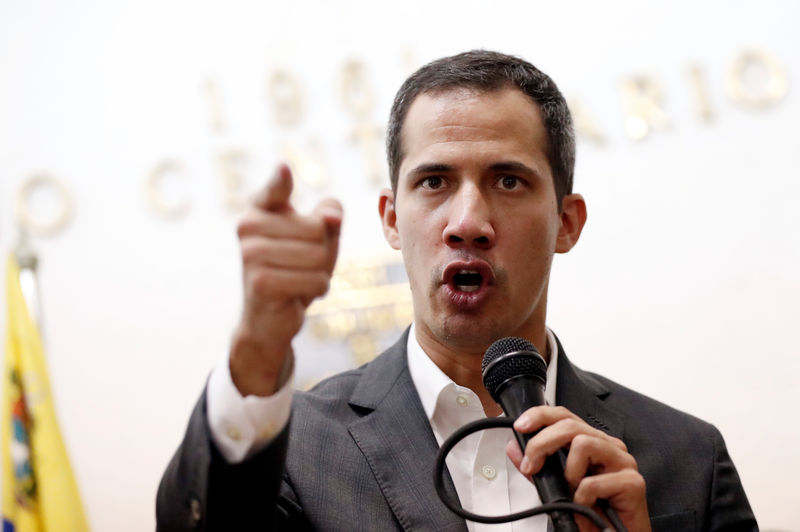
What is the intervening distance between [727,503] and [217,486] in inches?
40.7

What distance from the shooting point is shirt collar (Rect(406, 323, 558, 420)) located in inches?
64.6

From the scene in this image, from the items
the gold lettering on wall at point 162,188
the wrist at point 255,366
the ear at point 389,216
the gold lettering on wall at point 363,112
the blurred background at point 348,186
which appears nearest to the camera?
the wrist at point 255,366

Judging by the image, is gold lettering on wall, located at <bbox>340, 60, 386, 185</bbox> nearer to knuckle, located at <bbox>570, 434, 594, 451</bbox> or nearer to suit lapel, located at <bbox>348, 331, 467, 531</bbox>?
suit lapel, located at <bbox>348, 331, 467, 531</bbox>

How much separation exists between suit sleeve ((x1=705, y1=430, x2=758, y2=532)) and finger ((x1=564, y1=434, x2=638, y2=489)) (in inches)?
21.9

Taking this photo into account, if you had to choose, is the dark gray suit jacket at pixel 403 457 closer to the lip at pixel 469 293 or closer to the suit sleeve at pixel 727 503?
the suit sleeve at pixel 727 503

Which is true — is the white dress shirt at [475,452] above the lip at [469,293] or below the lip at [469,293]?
below

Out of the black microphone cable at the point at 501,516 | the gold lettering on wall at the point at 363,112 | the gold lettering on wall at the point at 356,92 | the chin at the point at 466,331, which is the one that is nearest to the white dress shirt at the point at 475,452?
the chin at the point at 466,331

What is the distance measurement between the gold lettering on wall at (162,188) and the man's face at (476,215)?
200 centimetres

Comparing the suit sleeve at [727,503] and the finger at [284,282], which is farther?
the suit sleeve at [727,503]

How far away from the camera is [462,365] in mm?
1667

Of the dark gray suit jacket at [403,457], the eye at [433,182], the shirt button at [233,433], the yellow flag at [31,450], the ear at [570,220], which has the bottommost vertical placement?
the yellow flag at [31,450]

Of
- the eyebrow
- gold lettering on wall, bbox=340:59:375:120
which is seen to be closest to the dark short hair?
the eyebrow

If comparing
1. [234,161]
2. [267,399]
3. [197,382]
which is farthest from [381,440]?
[234,161]

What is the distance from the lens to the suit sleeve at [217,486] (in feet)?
3.49
